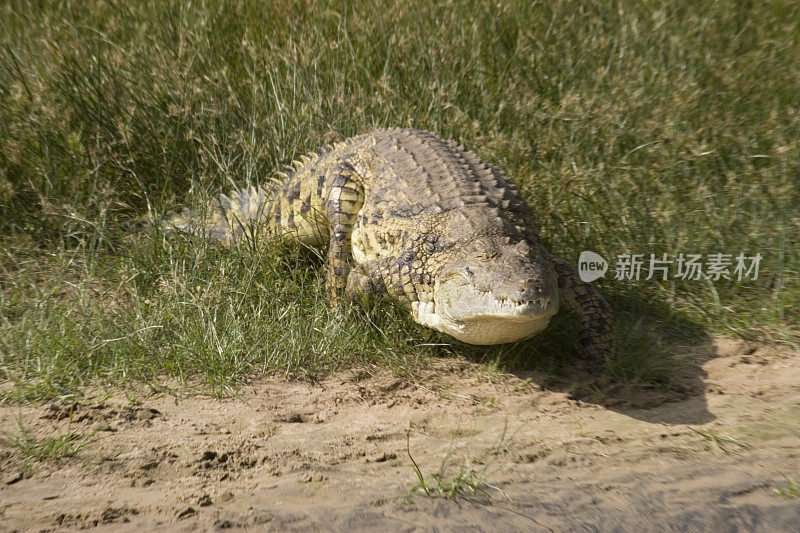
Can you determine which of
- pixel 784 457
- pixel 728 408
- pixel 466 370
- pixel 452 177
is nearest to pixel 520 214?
pixel 452 177

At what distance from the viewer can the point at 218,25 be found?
18.5 ft

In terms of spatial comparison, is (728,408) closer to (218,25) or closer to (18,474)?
(18,474)

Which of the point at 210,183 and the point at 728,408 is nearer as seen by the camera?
the point at 728,408

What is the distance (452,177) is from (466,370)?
3.46ft

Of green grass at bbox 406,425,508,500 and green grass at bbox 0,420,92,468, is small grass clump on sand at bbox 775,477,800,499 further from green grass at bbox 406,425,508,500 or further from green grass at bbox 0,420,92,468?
green grass at bbox 0,420,92,468

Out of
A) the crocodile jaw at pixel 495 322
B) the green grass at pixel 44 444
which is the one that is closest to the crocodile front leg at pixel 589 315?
the crocodile jaw at pixel 495 322

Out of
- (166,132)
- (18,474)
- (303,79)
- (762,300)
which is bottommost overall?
(18,474)

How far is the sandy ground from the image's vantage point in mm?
2559

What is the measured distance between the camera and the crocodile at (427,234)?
3.39 metres

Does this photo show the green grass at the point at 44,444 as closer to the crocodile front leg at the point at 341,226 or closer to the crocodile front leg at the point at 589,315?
the crocodile front leg at the point at 341,226

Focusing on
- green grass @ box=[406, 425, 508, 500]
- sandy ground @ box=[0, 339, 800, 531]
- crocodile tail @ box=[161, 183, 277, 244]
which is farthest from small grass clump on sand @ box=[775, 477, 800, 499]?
crocodile tail @ box=[161, 183, 277, 244]

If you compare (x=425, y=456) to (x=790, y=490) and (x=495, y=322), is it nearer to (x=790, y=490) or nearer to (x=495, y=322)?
(x=495, y=322)

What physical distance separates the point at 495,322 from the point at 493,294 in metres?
0.13

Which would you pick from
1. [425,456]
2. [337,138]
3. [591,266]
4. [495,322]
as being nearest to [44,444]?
[425,456]
